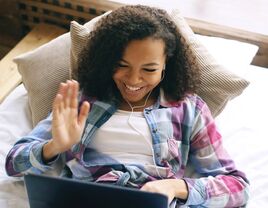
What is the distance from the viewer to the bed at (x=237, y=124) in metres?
1.26

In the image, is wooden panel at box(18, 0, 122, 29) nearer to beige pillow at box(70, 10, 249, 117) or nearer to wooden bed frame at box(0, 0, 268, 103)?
wooden bed frame at box(0, 0, 268, 103)

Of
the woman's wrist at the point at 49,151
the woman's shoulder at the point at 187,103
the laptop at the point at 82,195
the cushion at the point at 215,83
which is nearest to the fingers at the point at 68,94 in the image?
the woman's wrist at the point at 49,151

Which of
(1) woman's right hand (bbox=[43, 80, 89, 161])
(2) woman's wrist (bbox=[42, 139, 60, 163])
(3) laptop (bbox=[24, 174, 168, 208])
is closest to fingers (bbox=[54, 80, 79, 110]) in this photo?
(1) woman's right hand (bbox=[43, 80, 89, 161])

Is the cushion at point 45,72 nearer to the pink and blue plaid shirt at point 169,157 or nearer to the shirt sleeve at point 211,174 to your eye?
the pink and blue plaid shirt at point 169,157

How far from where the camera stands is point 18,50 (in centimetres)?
198

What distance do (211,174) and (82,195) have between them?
1.46 feet

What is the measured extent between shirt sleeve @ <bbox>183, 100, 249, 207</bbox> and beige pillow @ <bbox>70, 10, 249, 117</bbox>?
13 cm

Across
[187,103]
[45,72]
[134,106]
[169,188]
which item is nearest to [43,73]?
[45,72]

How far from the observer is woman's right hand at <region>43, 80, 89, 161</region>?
1.03 m

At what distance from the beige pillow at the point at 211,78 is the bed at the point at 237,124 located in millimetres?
76

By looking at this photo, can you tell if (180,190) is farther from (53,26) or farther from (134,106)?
(53,26)

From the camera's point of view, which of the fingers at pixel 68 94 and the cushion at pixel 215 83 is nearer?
the fingers at pixel 68 94

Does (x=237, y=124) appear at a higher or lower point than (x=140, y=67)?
lower

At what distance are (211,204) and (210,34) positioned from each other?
0.94 metres
